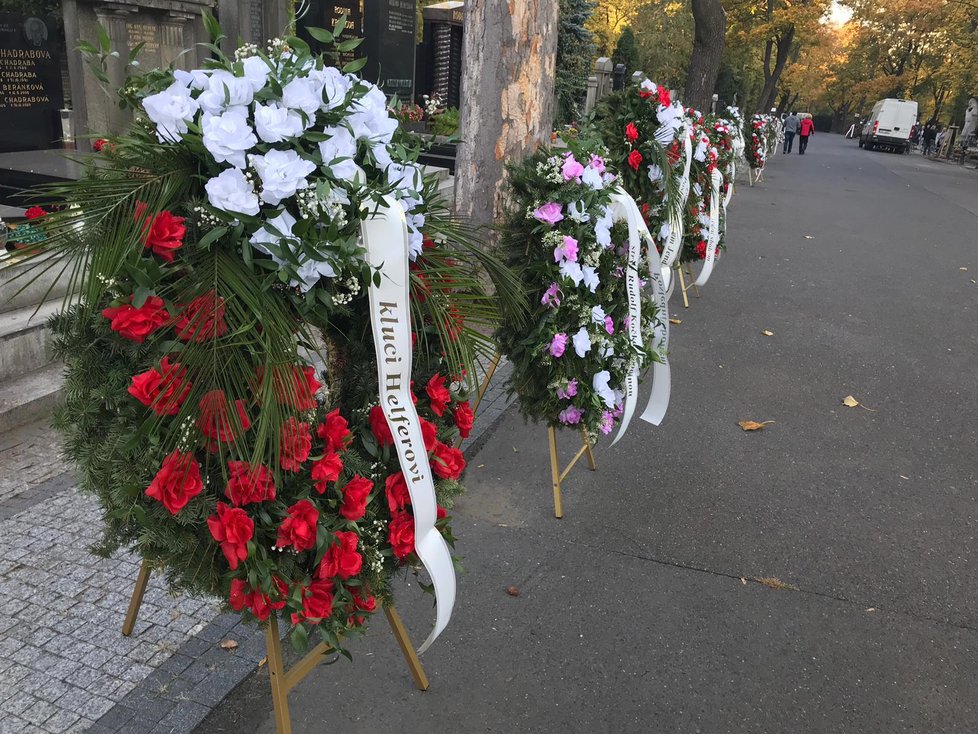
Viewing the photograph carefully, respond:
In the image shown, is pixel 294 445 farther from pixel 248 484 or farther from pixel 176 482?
pixel 176 482

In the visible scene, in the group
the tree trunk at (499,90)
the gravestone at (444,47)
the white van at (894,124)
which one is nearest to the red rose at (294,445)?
the tree trunk at (499,90)

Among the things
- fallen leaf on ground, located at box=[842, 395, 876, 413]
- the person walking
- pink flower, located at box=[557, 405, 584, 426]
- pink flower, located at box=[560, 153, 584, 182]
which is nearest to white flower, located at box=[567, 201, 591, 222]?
pink flower, located at box=[560, 153, 584, 182]

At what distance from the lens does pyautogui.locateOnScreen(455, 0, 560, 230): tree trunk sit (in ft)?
15.4

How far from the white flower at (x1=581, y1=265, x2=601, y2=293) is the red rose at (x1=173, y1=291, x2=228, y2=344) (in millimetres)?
2050

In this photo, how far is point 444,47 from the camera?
16.3 meters

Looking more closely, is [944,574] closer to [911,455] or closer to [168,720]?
[911,455]

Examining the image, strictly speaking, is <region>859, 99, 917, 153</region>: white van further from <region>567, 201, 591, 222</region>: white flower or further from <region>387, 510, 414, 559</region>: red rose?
<region>387, 510, 414, 559</region>: red rose

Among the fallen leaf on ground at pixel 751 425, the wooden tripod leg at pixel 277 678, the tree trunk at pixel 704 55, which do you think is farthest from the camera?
the tree trunk at pixel 704 55

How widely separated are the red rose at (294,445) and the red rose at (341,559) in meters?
0.23

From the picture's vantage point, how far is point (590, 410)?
12.2 ft

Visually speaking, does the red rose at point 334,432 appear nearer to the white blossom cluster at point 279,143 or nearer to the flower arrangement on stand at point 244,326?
the flower arrangement on stand at point 244,326

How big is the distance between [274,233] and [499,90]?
3443 millimetres

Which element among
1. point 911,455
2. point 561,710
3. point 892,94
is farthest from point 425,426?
point 892,94

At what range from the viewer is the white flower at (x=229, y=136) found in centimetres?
165
